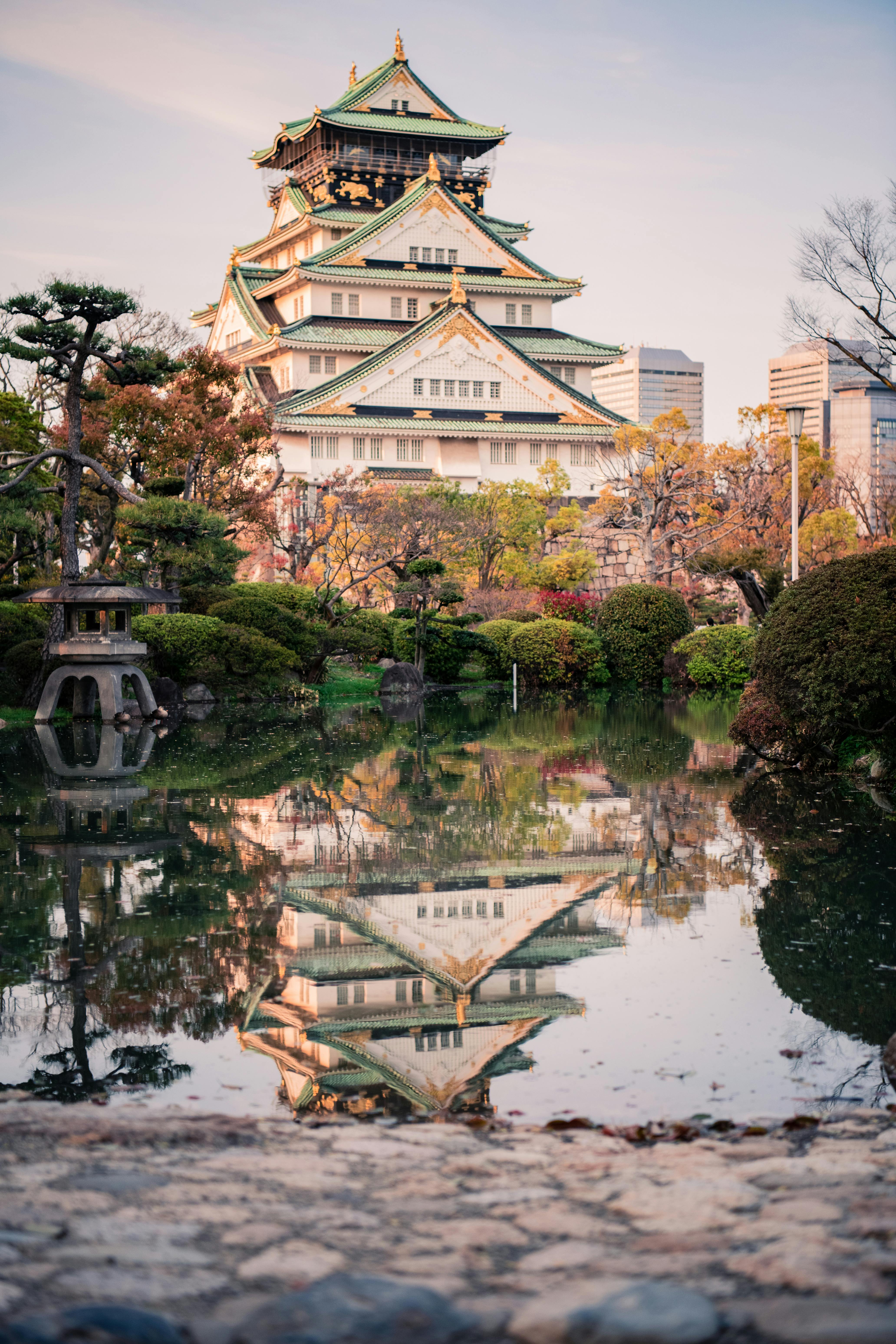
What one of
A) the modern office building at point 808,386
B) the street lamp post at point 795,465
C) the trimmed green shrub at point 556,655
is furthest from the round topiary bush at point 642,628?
the modern office building at point 808,386

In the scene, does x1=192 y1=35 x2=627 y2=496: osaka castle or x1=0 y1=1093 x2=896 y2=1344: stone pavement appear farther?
x1=192 y1=35 x2=627 y2=496: osaka castle

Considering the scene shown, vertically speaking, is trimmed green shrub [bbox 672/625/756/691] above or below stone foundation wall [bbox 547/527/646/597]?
below

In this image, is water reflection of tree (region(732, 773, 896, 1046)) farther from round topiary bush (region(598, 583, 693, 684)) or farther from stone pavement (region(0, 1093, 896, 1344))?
round topiary bush (region(598, 583, 693, 684))

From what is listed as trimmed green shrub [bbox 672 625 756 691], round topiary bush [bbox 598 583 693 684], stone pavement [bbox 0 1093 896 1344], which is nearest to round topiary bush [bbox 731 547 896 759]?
stone pavement [bbox 0 1093 896 1344]

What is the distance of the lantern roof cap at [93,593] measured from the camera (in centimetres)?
1945

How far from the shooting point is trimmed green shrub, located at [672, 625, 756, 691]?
99.5ft

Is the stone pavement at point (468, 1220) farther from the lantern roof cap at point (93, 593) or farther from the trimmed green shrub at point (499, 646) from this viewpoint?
the trimmed green shrub at point (499, 646)

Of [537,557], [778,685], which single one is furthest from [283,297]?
[778,685]

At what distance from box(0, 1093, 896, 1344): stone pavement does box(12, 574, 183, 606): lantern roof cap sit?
50.8 feet

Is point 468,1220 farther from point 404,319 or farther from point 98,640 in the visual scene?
point 404,319

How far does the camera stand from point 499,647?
30.4 m

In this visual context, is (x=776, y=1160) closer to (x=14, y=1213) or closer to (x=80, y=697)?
(x=14, y=1213)


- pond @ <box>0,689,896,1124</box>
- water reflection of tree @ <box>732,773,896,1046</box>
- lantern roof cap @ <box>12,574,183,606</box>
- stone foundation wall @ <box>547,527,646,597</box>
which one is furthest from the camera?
stone foundation wall @ <box>547,527,646,597</box>

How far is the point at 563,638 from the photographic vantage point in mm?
30594
